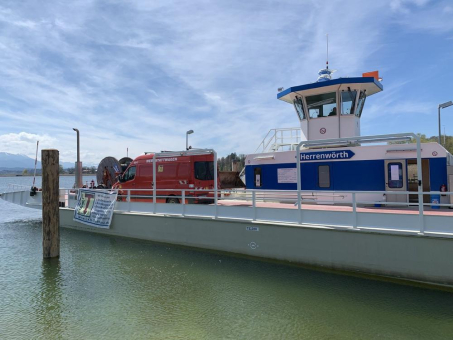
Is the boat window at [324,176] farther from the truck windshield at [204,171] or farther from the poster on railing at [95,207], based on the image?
the poster on railing at [95,207]

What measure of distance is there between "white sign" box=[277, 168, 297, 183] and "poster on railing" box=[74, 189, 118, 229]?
6.48 metres

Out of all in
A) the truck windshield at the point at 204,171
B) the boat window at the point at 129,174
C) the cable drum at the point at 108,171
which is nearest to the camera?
the truck windshield at the point at 204,171

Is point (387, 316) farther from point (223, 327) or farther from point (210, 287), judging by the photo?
point (210, 287)

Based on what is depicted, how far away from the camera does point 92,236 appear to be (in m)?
13.3

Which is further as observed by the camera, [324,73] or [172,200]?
[324,73]

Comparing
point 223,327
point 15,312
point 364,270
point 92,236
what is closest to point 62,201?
Answer: point 92,236

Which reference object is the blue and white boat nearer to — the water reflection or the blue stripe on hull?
the blue stripe on hull

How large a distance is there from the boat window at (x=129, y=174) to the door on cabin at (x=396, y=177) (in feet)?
32.3

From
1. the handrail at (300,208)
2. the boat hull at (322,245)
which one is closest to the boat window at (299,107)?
the handrail at (300,208)

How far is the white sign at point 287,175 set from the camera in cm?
1213

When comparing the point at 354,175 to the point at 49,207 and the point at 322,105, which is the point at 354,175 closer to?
the point at 322,105

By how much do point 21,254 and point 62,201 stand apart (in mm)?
5156

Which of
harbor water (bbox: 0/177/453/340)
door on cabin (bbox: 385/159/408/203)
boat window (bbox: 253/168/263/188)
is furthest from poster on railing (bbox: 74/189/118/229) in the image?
door on cabin (bbox: 385/159/408/203)

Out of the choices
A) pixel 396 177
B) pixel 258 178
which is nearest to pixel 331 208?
pixel 396 177
